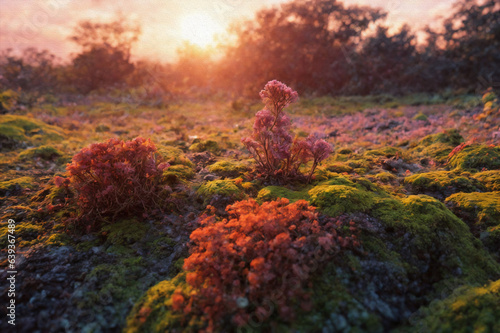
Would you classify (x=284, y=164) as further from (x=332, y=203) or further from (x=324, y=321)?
(x=324, y=321)

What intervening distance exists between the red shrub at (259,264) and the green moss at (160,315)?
16cm

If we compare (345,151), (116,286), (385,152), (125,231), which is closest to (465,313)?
(116,286)

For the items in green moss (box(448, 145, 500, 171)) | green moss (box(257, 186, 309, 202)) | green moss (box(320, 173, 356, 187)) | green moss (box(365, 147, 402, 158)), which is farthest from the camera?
green moss (box(365, 147, 402, 158))

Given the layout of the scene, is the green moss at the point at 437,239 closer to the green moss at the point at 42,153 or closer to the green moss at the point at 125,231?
the green moss at the point at 125,231

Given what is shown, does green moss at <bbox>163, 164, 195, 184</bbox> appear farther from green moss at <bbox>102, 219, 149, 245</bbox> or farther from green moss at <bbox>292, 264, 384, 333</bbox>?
green moss at <bbox>292, 264, 384, 333</bbox>

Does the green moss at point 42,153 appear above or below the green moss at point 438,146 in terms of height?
below

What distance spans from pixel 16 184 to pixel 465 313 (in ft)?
25.1

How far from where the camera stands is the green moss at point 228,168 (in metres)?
6.17

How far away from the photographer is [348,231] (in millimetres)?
Result: 3812

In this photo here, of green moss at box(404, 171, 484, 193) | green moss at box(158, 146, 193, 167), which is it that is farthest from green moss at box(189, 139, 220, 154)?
green moss at box(404, 171, 484, 193)

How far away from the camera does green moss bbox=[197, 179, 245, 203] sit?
16.3ft

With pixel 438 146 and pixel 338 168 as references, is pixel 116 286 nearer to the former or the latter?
pixel 338 168

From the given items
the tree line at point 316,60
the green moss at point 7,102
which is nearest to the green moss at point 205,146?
the green moss at point 7,102

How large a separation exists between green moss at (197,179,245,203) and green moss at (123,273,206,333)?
1.85 meters
